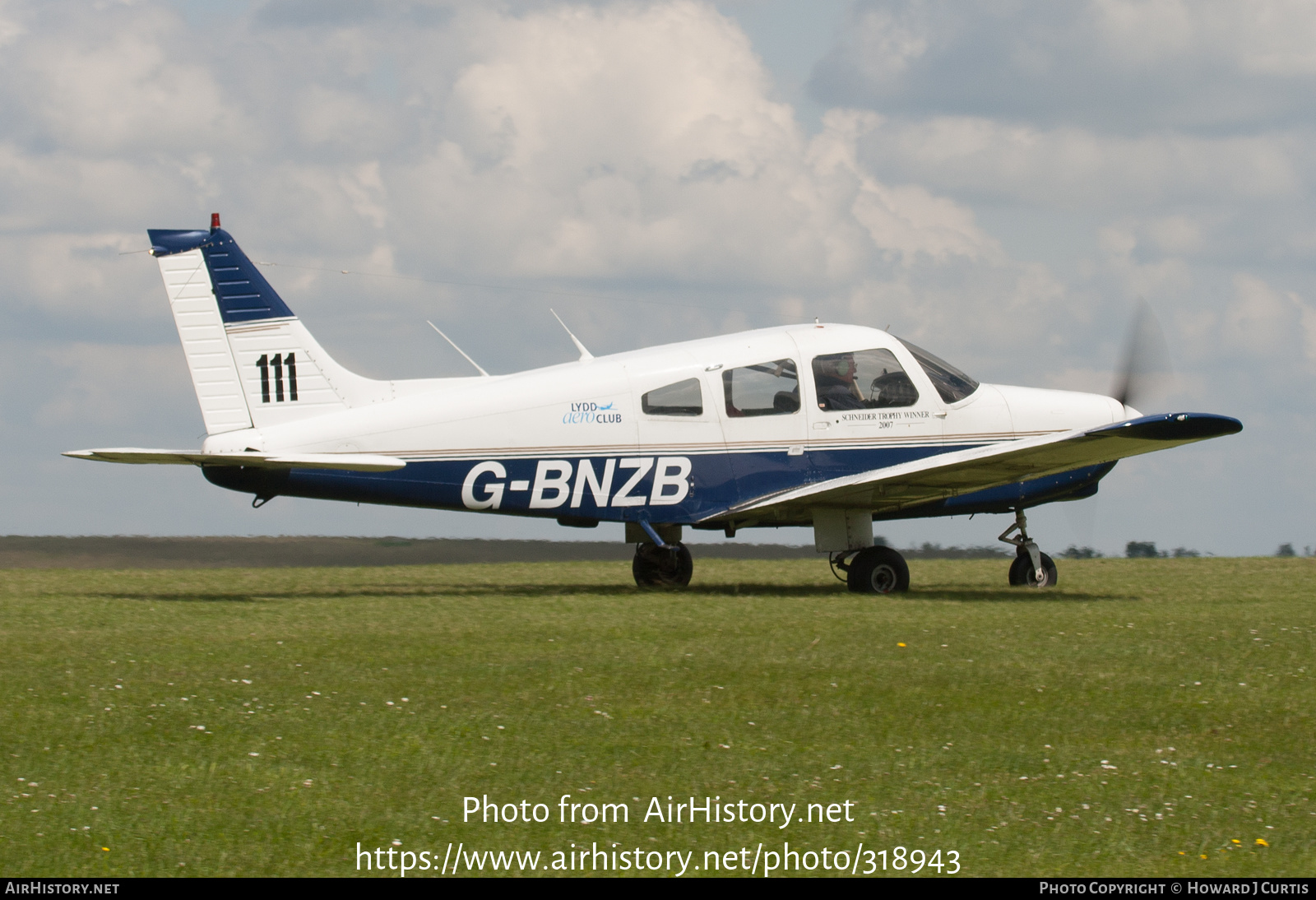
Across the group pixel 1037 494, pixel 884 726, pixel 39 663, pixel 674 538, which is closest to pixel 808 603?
pixel 674 538

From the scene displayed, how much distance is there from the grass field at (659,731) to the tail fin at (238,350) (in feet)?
7.88

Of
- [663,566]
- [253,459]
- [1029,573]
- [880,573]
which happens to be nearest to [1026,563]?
[1029,573]

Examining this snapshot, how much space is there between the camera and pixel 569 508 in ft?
48.5

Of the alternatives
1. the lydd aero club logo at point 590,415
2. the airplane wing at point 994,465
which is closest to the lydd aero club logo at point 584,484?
the lydd aero club logo at point 590,415

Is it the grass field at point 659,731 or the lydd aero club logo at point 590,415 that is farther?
the lydd aero club logo at point 590,415

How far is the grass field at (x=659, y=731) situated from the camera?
18.6ft

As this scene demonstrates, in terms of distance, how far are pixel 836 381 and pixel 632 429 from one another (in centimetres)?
233

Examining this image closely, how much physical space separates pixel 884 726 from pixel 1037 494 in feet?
29.8

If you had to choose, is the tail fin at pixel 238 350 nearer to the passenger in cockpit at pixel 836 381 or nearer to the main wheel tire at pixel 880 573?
the passenger in cockpit at pixel 836 381

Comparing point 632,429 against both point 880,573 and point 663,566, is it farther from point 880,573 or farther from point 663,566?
point 880,573

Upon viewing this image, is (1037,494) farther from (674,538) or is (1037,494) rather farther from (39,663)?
(39,663)

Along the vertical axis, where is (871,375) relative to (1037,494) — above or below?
above
